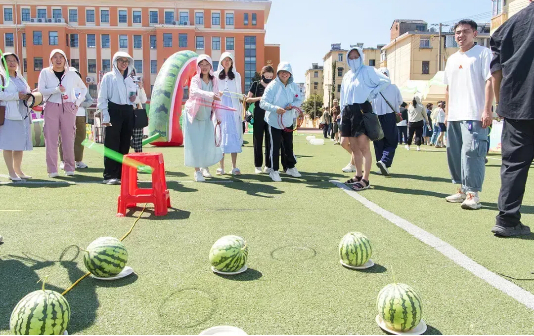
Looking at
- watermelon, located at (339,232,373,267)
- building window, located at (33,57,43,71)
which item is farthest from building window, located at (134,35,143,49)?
watermelon, located at (339,232,373,267)

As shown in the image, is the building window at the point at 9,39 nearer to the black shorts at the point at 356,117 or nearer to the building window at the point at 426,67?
the building window at the point at 426,67

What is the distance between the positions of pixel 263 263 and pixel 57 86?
6.11m

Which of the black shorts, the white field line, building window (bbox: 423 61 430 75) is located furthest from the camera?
building window (bbox: 423 61 430 75)

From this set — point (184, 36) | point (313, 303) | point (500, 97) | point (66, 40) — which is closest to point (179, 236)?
point (313, 303)

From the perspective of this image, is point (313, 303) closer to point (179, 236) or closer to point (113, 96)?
point (179, 236)

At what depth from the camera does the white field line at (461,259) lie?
2.63m

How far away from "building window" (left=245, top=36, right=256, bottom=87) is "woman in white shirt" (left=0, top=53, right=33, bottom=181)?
56.8 meters

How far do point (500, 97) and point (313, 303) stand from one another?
2.91 m

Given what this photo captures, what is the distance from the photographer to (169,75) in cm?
1514

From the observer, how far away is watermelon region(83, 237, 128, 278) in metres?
2.86

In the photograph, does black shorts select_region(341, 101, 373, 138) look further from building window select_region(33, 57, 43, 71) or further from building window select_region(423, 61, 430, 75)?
building window select_region(33, 57, 43, 71)

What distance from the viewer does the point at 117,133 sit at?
708 centimetres

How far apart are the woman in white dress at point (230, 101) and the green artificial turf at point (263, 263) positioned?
6.85 feet

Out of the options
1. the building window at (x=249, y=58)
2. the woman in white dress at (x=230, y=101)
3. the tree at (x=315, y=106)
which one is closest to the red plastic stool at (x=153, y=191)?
the woman in white dress at (x=230, y=101)
